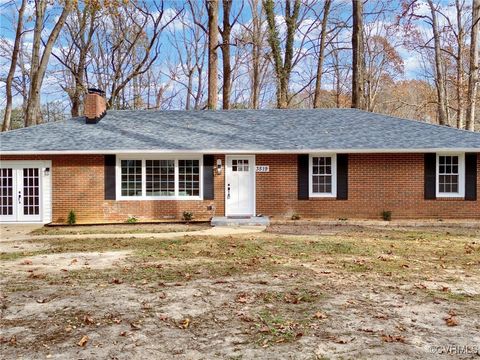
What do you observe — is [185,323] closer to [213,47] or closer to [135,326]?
[135,326]

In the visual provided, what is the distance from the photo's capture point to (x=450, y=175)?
15250 mm

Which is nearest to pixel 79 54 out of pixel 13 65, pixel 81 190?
pixel 13 65

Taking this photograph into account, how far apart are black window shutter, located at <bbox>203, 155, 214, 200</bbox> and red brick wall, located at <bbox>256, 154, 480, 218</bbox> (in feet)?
5.54

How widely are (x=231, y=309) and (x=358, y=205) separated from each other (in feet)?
34.8

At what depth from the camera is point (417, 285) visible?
6.83m

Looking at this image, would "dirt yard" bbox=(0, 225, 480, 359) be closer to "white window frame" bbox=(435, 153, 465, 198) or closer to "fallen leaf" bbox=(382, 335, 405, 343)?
"fallen leaf" bbox=(382, 335, 405, 343)

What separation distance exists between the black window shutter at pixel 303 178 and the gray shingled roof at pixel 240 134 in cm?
48

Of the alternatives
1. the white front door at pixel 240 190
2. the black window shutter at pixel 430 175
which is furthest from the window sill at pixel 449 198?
the white front door at pixel 240 190

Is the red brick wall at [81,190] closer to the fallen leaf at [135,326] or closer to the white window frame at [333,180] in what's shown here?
the white window frame at [333,180]

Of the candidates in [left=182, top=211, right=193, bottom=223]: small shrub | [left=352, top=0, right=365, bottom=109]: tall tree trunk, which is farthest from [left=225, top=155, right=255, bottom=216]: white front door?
[left=352, top=0, right=365, bottom=109]: tall tree trunk

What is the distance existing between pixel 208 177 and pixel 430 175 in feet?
26.1

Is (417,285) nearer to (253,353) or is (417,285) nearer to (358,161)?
(253,353)

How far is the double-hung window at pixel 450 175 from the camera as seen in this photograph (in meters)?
15.1

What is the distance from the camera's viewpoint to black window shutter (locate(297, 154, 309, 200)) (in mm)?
15320
